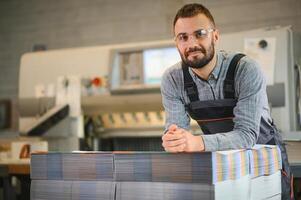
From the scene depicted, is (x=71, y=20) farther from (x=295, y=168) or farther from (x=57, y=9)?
(x=295, y=168)

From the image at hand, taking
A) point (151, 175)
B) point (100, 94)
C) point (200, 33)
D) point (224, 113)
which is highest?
point (200, 33)

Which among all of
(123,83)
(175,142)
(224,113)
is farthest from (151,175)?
(123,83)

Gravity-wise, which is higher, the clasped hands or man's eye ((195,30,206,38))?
man's eye ((195,30,206,38))

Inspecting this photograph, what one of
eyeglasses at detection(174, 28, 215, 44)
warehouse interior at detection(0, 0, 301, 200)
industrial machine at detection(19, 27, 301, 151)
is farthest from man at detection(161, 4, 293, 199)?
industrial machine at detection(19, 27, 301, 151)

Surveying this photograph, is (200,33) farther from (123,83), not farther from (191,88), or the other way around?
(123,83)

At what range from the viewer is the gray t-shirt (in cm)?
139

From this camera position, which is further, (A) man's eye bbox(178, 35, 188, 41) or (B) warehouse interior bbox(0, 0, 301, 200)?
(B) warehouse interior bbox(0, 0, 301, 200)

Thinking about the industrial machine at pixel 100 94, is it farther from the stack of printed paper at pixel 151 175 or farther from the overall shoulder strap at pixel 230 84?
the stack of printed paper at pixel 151 175

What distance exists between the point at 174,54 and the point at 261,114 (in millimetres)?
1521

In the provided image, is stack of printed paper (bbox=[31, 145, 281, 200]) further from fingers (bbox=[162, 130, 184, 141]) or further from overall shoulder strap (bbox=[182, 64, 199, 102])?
overall shoulder strap (bbox=[182, 64, 199, 102])

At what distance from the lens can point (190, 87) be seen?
5.42 ft

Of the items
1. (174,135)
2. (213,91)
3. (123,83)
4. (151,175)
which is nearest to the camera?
(151,175)

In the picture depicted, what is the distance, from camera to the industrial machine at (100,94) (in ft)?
10.2

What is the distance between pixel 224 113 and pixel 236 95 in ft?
0.26
